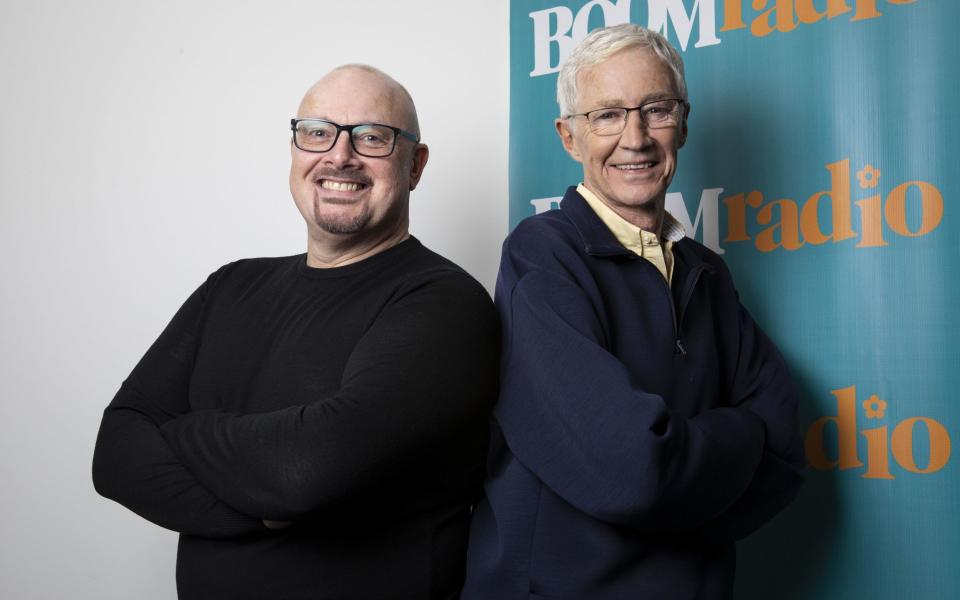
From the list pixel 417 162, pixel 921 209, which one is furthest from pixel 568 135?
pixel 921 209

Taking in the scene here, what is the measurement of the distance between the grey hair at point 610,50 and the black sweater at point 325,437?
37 cm

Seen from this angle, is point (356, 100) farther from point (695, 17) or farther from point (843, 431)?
point (843, 431)

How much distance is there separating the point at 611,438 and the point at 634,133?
1.66ft

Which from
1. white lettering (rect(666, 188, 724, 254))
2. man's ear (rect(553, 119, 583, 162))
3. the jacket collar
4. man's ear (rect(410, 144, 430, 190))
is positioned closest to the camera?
the jacket collar

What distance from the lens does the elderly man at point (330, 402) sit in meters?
1.28

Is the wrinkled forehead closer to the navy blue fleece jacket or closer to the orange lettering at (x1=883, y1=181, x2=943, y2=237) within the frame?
the navy blue fleece jacket

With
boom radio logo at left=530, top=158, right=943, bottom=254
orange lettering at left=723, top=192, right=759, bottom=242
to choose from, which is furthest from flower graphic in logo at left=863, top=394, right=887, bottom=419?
orange lettering at left=723, top=192, right=759, bottom=242

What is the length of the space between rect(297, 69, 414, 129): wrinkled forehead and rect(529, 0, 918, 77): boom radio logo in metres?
0.64

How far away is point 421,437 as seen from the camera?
1.30m

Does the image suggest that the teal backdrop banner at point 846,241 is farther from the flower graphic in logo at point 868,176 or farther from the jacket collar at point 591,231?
the jacket collar at point 591,231

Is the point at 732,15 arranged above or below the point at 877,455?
above

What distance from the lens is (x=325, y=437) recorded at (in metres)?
1.25

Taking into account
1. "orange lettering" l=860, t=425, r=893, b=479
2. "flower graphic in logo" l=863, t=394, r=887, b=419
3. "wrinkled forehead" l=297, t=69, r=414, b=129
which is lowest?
"orange lettering" l=860, t=425, r=893, b=479

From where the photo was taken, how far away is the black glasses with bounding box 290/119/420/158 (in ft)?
5.26
